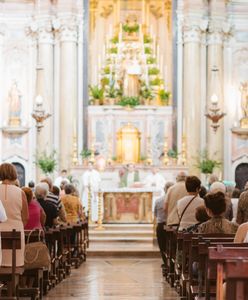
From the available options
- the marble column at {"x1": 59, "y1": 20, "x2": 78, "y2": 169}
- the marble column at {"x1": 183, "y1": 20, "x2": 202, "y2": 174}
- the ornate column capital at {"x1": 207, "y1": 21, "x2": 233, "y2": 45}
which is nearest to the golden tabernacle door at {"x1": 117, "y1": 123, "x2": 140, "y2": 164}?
the marble column at {"x1": 59, "y1": 20, "x2": 78, "y2": 169}

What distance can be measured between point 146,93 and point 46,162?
395cm

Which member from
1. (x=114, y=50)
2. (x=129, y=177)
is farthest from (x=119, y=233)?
(x=114, y=50)

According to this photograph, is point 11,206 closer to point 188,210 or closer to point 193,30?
point 188,210

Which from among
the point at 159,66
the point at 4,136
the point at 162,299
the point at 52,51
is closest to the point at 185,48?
the point at 159,66

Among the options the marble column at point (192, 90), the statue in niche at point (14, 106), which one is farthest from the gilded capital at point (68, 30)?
the marble column at point (192, 90)

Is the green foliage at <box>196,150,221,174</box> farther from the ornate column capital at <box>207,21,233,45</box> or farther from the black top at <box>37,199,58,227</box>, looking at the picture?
the black top at <box>37,199,58,227</box>

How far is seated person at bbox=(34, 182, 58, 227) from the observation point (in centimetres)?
1337

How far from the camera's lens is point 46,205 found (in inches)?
537

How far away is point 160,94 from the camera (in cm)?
2845

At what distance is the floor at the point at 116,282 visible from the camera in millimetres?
12266

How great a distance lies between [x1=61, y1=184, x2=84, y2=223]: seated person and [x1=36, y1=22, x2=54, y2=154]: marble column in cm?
1060

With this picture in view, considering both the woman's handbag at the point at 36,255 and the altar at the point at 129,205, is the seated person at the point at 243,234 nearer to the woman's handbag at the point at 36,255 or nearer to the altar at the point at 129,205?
the woman's handbag at the point at 36,255

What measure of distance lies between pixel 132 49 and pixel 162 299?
57.3 feet

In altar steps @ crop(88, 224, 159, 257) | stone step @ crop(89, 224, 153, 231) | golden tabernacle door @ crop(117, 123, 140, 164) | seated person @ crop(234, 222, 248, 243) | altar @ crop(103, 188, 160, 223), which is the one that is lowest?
altar steps @ crop(88, 224, 159, 257)
